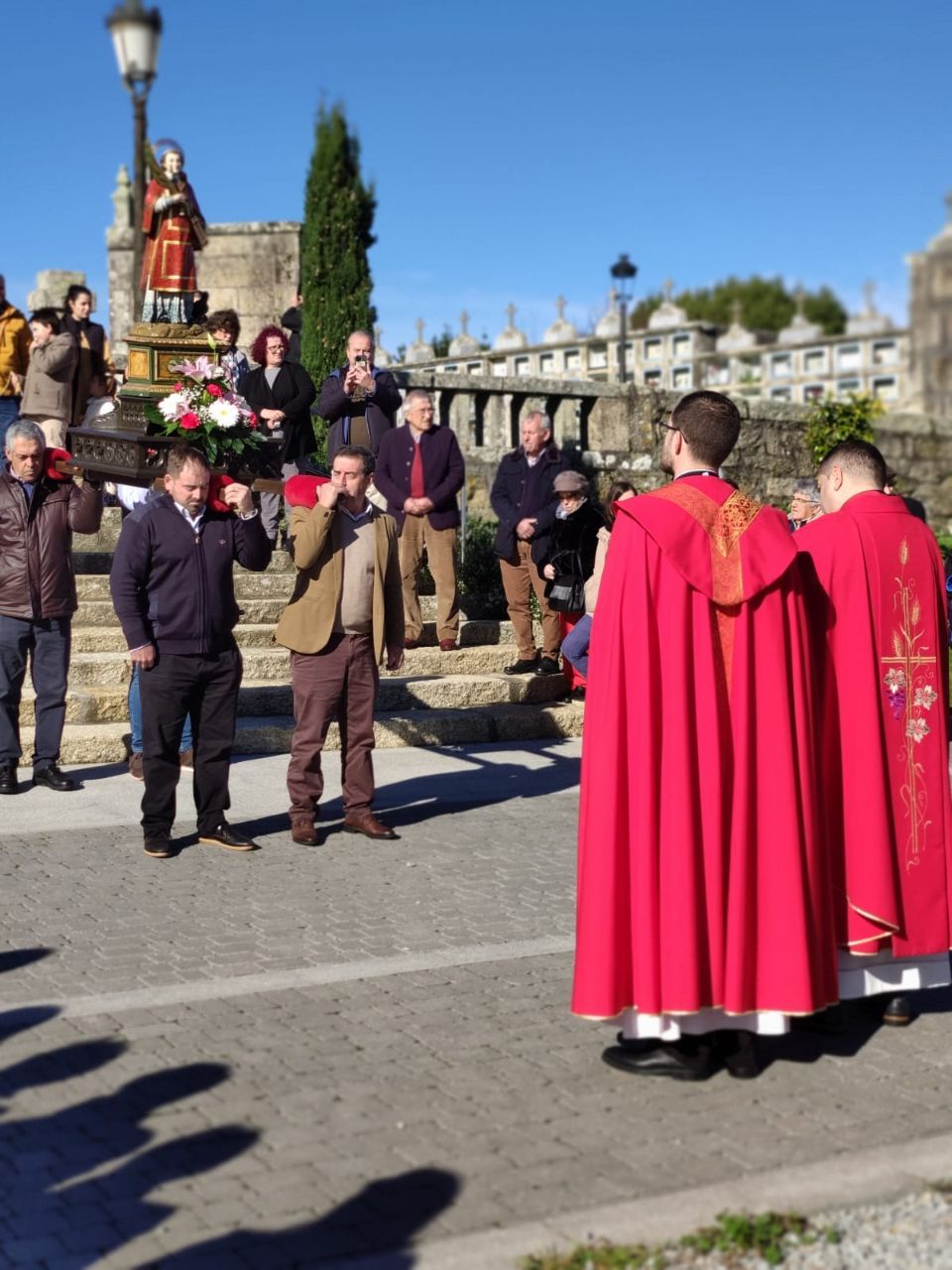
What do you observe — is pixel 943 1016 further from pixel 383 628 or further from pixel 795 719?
pixel 383 628

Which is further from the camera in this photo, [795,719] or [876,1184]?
[795,719]

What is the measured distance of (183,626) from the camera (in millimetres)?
8484

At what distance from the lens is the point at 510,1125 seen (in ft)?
15.9

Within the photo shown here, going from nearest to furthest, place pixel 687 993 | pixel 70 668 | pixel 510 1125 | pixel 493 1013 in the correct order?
1. pixel 510 1125
2. pixel 687 993
3. pixel 493 1013
4. pixel 70 668

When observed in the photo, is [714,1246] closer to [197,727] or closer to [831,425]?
[197,727]

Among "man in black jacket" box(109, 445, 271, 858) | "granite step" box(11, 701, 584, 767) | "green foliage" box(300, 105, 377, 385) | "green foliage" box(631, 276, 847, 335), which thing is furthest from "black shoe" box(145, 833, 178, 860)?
"green foliage" box(631, 276, 847, 335)

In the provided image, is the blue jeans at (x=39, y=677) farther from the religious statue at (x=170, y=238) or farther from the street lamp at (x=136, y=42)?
the street lamp at (x=136, y=42)

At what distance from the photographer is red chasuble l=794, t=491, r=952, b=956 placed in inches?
229

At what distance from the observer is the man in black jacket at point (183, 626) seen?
840 centimetres

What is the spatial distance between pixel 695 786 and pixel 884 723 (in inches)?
40.6

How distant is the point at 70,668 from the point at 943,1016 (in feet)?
23.7

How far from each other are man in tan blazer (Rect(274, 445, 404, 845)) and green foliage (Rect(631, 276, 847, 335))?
246 ft

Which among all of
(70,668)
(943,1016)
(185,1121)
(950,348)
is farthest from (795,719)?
(70,668)

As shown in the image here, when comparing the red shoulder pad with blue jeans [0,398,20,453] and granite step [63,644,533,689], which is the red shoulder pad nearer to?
granite step [63,644,533,689]
